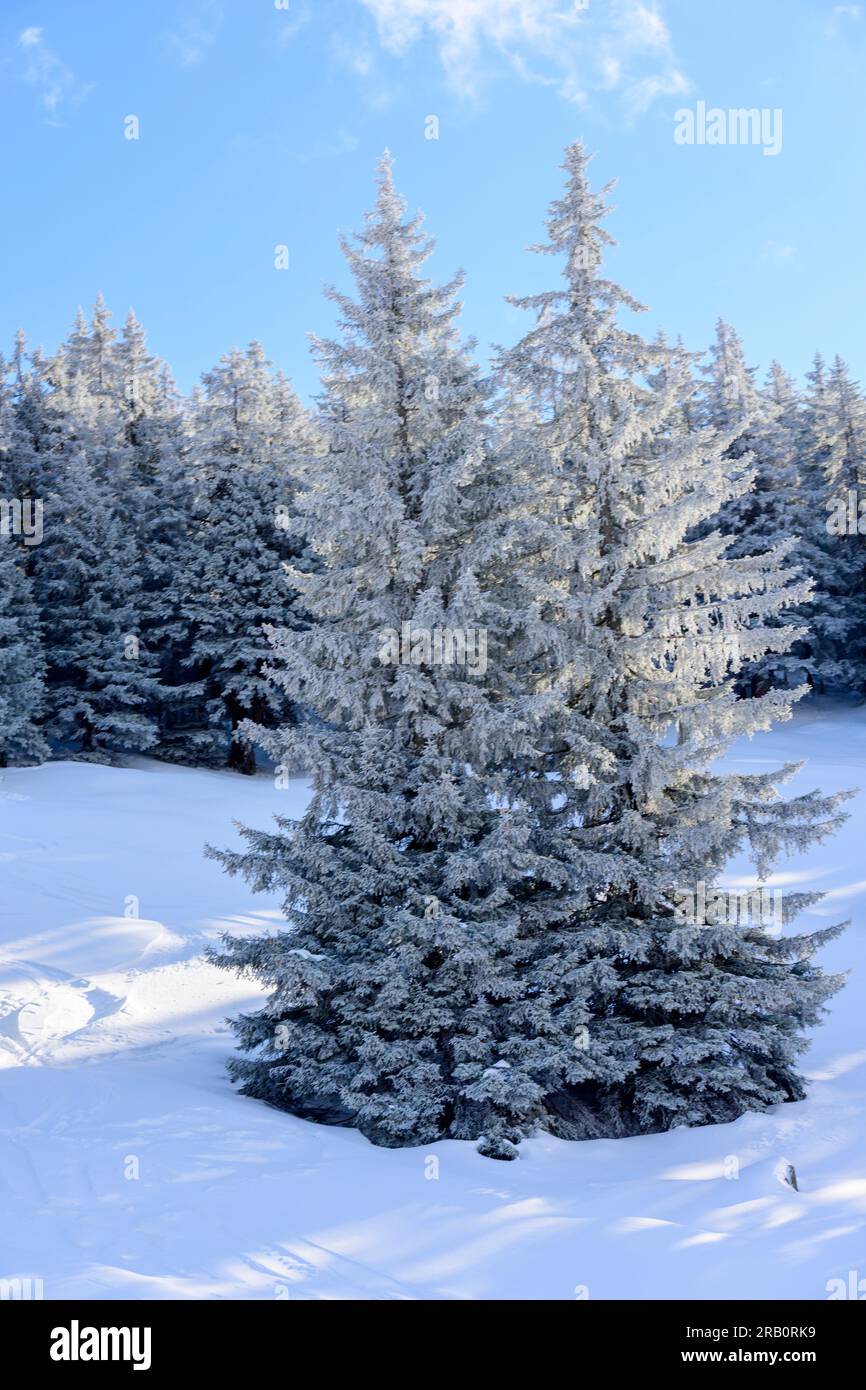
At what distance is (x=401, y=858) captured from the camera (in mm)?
8789

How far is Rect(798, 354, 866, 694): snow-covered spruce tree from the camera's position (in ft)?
100

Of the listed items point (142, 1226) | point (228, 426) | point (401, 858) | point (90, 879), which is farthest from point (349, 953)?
point (228, 426)

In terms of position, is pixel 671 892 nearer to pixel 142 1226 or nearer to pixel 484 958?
pixel 484 958

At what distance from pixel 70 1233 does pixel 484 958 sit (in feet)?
13.2

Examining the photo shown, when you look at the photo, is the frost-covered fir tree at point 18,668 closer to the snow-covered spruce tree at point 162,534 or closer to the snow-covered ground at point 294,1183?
the snow-covered spruce tree at point 162,534

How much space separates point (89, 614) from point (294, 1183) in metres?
21.5

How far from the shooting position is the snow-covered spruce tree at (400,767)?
816 centimetres

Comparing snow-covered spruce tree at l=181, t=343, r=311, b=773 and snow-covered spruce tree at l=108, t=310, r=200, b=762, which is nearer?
snow-covered spruce tree at l=181, t=343, r=311, b=773

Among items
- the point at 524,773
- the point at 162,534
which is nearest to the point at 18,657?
the point at 162,534

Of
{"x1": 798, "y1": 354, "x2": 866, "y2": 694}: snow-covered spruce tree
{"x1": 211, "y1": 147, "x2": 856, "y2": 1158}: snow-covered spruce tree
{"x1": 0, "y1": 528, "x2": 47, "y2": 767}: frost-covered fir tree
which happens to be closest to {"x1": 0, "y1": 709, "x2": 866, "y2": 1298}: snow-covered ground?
{"x1": 211, "y1": 147, "x2": 856, "y2": 1158}: snow-covered spruce tree

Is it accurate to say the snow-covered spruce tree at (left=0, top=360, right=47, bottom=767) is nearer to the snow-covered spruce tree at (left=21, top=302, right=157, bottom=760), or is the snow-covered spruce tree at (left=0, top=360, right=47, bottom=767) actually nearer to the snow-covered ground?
the snow-covered spruce tree at (left=21, top=302, right=157, bottom=760)

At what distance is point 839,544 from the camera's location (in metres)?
32.7

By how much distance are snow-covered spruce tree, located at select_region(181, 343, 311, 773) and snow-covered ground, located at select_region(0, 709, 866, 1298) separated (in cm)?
1387

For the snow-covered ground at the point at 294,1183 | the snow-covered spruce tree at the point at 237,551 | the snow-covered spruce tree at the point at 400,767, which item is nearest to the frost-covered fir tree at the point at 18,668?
the snow-covered spruce tree at the point at 237,551
